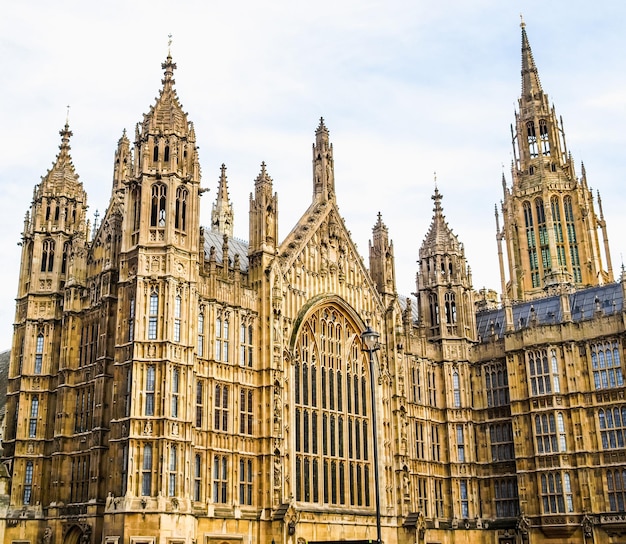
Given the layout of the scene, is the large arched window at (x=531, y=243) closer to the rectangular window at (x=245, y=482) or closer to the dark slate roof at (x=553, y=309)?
the dark slate roof at (x=553, y=309)

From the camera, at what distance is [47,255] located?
54125 millimetres

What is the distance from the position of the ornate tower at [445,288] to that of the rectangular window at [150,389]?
1126 inches

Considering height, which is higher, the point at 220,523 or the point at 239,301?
the point at 239,301

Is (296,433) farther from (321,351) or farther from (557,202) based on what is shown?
(557,202)

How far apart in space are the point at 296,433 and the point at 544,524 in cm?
2037

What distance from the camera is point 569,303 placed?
206 feet

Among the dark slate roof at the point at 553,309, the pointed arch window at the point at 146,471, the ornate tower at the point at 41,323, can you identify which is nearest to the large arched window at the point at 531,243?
the dark slate roof at the point at 553,309

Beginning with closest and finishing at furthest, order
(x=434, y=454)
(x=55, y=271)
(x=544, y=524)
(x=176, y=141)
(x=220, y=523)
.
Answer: (x=220, y=523)
(x=176, y=141)
(x=55, y=271)
(x=544, y=524)
(x=434, y=454)

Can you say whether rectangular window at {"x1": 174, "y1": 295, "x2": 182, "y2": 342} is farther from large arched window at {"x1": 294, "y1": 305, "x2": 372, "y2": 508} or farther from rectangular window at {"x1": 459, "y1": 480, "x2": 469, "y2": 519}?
rectangular window at {"x1": 459, "y1": 480, "x2": 469, "y2": 519}

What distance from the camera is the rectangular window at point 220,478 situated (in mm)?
45812

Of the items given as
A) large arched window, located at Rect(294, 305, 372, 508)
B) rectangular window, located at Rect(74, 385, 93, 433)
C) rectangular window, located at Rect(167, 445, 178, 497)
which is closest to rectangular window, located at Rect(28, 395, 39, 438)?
rectangular window, located at Rect(74, 385, 93, 433)

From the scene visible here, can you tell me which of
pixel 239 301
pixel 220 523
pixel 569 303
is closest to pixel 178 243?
pixel 239 301

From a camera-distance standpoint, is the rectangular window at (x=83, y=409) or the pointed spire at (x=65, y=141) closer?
the rectangular window at (x=83, y=409)

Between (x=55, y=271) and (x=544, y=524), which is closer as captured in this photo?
(x=55, y=271)
